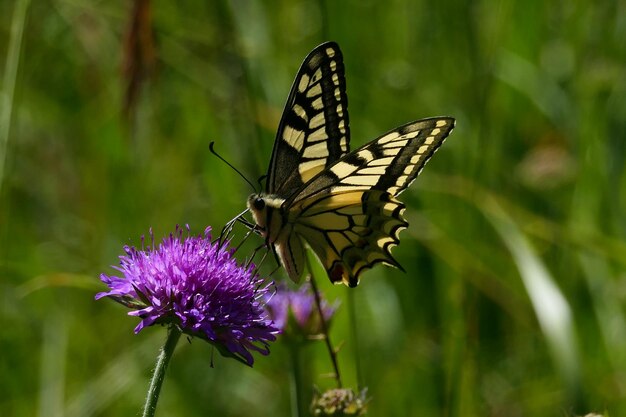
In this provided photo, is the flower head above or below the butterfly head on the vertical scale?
below

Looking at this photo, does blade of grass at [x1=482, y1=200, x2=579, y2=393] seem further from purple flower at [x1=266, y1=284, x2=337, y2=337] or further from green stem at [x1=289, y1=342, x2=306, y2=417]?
green stem at [x1=289, y1=342, x2=306, y2=417]

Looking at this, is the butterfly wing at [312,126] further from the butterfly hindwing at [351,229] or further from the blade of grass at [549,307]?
the blade of grass at [549,307]

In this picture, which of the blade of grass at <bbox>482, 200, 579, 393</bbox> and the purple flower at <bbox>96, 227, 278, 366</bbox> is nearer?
the purple flower at <bbox>96, 227, 278, 366</bbox>

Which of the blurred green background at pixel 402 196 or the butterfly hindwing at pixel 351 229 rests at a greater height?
the blurred green background at pixel 402 196

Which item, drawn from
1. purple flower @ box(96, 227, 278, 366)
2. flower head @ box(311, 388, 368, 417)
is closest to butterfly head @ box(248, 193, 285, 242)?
purple flower @ box(96, 227, 278, 366)

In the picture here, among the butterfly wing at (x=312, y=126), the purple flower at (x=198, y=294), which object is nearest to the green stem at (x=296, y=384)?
the purple flower at (x=198, y=294)

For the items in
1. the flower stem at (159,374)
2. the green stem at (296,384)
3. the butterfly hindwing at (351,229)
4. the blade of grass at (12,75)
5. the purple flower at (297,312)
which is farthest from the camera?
the butterfly hindwing at (351,229)

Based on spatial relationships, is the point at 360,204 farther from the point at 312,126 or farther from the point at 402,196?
the point at 402,196

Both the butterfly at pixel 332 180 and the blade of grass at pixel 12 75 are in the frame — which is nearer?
the blade of grass at pixel 12 75
